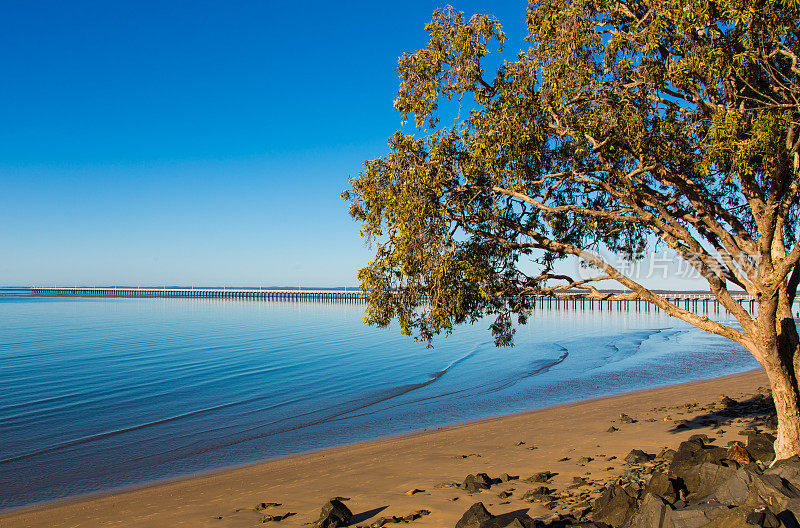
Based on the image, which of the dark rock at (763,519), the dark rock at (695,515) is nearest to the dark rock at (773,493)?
the dark rock at (695,515)

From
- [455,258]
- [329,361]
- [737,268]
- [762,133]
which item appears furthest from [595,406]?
[329,361]

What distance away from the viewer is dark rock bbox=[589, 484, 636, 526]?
18.8ft

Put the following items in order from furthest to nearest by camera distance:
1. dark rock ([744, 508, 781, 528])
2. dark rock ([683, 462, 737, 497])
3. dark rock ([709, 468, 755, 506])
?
1. dark rock ([683, 462, 737, 497])
2. dark rock ([709, 468, 755, 506])
3. dark rock ([744, 508, 781, 528])

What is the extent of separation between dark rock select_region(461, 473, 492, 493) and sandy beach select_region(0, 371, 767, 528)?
16 cm

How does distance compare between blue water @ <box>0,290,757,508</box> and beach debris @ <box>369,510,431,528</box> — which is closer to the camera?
beach debris @ <box>369,510,431,528</box>

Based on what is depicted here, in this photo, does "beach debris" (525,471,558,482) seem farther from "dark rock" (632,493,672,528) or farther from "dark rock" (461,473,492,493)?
"dark rock" (632,493,672,528)

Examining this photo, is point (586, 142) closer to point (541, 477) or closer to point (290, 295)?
point (541, 477)

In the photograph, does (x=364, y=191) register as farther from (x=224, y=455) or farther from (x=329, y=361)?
A: (x=329, y=361)

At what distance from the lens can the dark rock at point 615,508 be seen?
18.8 feet

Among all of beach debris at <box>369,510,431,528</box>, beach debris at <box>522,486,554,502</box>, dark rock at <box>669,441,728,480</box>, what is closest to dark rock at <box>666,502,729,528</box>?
dark rock at <box>669,441,728,480</box>

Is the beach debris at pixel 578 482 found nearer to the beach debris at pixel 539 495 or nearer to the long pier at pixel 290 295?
the beach debris at pixel 539 495

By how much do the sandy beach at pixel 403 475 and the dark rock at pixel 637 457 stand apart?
0.61 ft

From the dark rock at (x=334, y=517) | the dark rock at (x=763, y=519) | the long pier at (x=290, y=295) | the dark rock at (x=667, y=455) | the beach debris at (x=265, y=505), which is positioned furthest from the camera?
the long pier at (x=290, y=295)

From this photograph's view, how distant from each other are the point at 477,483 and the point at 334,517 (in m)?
Result: 2.37
